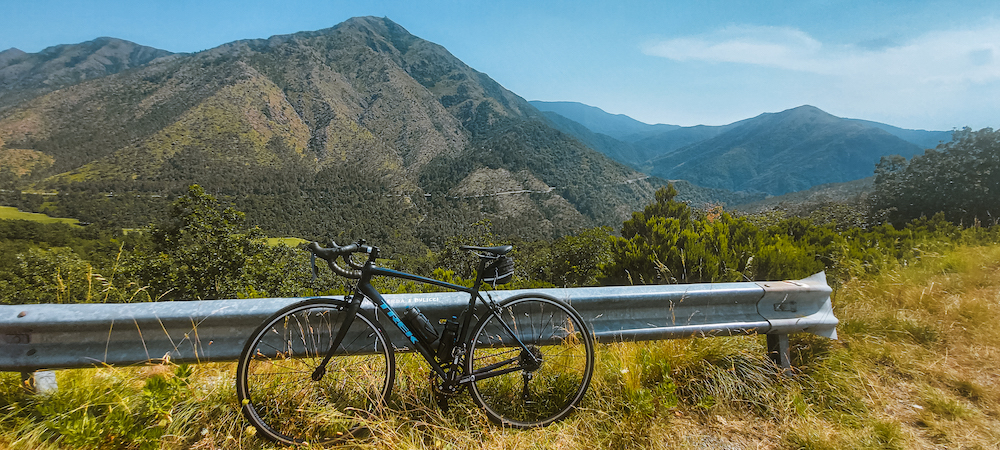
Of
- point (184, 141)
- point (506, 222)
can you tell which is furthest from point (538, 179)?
point (184, 141)

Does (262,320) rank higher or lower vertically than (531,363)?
higher

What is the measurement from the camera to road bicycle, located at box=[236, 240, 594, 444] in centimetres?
206

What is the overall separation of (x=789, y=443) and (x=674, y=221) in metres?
3.61

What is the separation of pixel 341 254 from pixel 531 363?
113 cm

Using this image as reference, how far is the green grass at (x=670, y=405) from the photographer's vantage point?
6.37 feet

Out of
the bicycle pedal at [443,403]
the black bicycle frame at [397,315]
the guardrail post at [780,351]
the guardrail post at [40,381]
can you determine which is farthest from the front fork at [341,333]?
the guardrail post at [780,351]

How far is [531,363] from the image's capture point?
2.29 metres

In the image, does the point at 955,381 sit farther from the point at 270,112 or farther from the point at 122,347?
the point at 270,112

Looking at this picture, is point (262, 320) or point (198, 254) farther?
point (198, 254)

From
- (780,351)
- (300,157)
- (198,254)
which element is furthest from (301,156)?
(780,351)

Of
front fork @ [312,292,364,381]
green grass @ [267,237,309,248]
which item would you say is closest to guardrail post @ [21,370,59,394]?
front fork @ [312,292,364,381]

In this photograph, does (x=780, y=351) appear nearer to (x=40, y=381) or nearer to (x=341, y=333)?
(x=341, y=333)

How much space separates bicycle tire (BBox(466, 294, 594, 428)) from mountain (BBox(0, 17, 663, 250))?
85.8 metres

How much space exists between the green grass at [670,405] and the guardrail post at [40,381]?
5 cm
